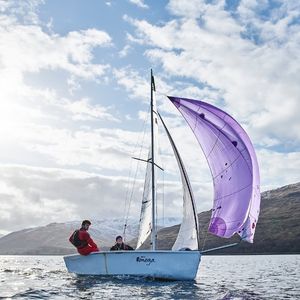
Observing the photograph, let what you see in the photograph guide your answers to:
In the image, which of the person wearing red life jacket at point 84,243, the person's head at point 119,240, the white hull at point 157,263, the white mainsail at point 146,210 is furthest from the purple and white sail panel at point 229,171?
the person wearing red life jacket at point 84,243

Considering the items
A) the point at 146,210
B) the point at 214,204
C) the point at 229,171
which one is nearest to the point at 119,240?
the point at 146,210

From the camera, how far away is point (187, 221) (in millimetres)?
28969

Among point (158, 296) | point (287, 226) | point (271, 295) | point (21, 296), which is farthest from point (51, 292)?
point (287, 226)

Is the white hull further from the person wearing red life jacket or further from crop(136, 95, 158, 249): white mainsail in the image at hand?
crop(136, 95, 158, 249): white mainsail

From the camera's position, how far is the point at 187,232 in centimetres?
2853

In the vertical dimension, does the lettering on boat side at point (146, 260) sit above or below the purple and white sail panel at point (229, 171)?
below

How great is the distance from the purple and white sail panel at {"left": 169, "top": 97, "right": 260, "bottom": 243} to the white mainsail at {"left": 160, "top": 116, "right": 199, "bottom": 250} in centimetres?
136

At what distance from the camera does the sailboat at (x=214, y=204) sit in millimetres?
26453

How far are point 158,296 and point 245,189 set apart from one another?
8.71 metres

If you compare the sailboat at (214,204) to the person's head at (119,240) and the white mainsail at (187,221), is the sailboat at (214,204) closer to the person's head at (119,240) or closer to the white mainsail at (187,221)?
the white mainsail at (187,221)

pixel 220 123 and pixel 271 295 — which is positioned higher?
pixel 220 123

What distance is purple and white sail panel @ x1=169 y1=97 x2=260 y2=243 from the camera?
2630 centimetres

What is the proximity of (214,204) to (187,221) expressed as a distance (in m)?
2.22

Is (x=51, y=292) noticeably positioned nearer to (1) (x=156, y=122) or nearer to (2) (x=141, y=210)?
(2) (x=141, y=210)
